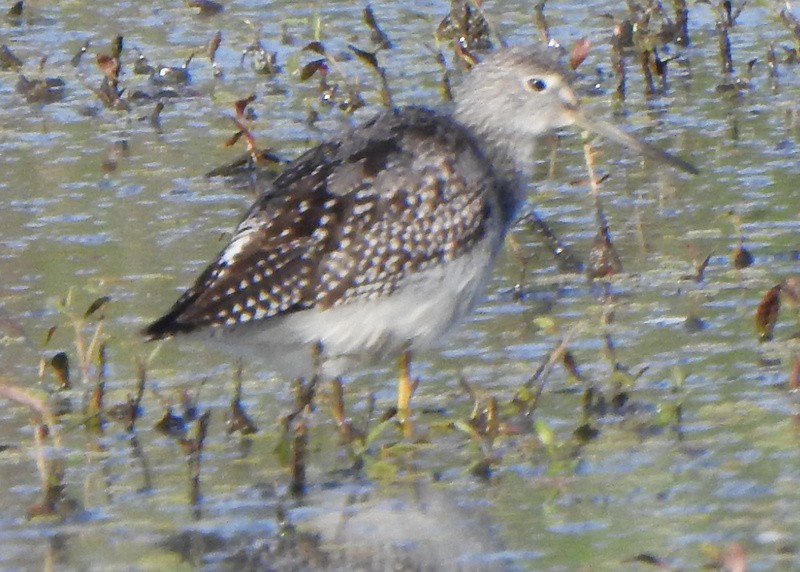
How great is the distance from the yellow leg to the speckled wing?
302 millimetres

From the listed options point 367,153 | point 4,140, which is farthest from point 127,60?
point 367,153

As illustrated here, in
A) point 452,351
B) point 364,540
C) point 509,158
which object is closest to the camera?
point 364,540

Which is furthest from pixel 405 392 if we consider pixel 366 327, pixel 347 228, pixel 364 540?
pixel 364 540

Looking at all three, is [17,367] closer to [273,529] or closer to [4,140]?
[273,529]

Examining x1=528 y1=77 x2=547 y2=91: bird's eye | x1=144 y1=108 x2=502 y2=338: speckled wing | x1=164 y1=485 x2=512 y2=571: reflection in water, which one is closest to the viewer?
x1=164 y1=485 x2=512 y2=571: reflection in water

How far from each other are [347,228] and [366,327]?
353mm

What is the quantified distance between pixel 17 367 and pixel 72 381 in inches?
11.3

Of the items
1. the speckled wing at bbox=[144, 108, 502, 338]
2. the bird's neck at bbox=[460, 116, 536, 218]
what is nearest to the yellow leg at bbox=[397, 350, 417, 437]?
the speckled wing at bbox=[144, 108, 502, 338]

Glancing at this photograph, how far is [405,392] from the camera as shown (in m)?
7.07

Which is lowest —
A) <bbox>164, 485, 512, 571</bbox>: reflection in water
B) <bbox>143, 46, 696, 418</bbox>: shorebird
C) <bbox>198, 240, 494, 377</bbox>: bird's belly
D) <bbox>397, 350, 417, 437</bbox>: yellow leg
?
<bbox>397, 350, 417, 437</bbox>: yellow leg

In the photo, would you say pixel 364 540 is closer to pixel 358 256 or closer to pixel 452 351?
pixel 358 256

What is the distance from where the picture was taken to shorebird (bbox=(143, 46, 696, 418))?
687cm

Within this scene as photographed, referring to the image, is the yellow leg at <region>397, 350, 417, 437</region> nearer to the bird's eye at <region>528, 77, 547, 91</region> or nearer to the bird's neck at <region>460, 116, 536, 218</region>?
the bird's neck at <region>460, 116, 536, 218</region>

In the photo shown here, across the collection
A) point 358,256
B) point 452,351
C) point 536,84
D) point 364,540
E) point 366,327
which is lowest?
point 452,351
